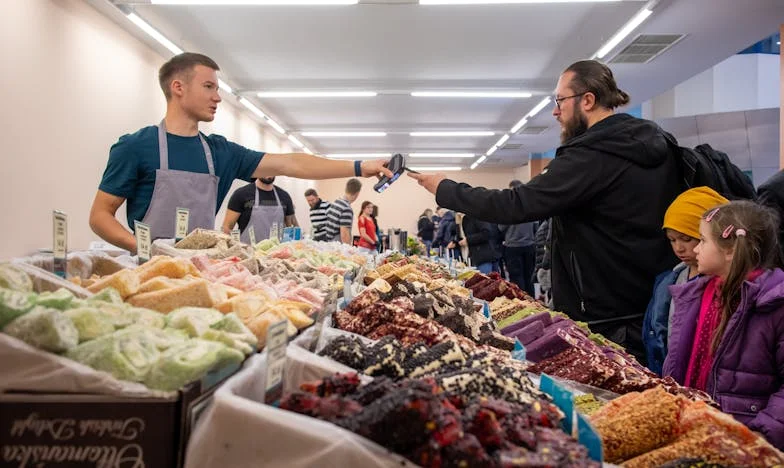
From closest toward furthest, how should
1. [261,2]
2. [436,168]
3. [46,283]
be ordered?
[46,283]
[261,2]
[436,168]

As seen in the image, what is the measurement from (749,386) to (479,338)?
851 millimetres

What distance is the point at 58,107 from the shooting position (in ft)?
19.2

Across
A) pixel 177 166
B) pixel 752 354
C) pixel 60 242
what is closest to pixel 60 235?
pixel 60 242

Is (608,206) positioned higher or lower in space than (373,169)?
lower

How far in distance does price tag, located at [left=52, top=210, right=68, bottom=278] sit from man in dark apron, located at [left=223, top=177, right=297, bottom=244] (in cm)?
449

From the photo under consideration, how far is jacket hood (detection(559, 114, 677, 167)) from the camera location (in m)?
2.72

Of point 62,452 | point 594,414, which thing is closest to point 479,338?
point 594,414

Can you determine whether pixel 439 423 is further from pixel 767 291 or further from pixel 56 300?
pixel 767 291

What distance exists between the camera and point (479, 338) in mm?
1896

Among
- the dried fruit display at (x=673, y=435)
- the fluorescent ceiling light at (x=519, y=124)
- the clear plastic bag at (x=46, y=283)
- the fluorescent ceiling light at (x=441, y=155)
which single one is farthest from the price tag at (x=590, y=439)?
the fluorescent ceiling light at (x=441, y=155)

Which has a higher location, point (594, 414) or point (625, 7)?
point (625, 7)

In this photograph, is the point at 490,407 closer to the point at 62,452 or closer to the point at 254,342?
the point at 254,342

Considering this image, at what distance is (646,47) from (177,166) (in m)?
6.79

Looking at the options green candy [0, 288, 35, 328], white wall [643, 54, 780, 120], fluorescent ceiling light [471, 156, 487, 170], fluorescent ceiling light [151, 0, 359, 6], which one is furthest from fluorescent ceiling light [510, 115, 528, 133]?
green candy [0, 288, 35, 328]
